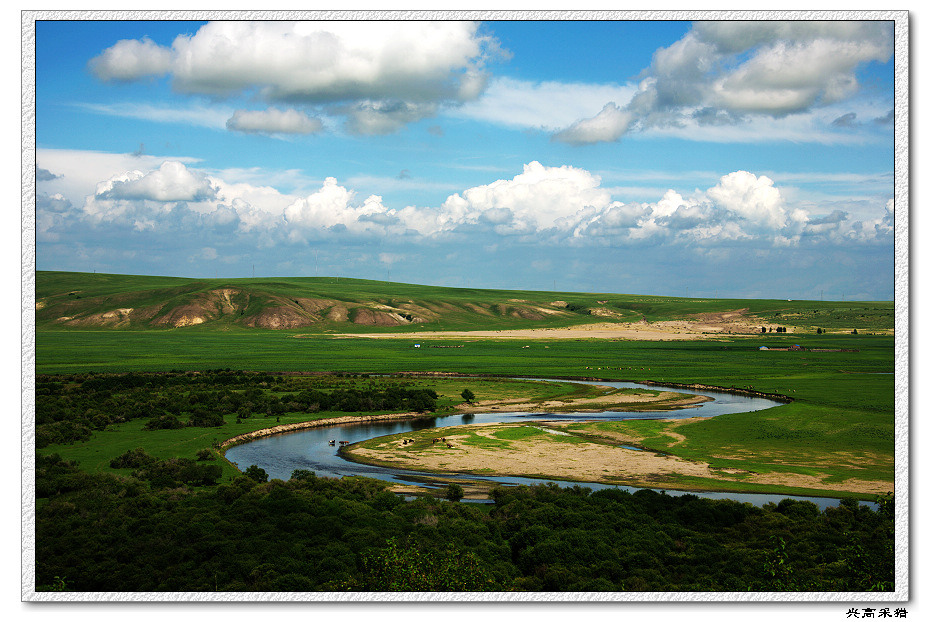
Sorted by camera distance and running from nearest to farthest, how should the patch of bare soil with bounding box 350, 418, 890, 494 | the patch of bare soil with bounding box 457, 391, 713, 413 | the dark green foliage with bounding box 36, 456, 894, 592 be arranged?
the dark green foliage with bounding box 36, 456, 894, 592, the patch of bare soil with bounding box 350, 418, 890, 494, the patch of bare soil with bounding box 457, 391, 713, 413

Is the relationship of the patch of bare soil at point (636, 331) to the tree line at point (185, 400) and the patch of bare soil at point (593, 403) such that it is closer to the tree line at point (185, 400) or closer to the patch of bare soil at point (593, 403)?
the patch of bare soil at point (593, 403)

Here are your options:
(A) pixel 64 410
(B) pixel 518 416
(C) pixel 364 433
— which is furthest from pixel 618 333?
(A) pixel 64 410

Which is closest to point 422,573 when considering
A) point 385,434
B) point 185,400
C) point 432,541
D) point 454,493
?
point 432,541

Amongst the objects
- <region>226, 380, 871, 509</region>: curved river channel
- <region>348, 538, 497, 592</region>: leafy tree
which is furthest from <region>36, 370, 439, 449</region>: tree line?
<region>348, 538, 497, 592</region>: leafy tree

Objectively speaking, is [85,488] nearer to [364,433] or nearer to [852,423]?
[364,433]

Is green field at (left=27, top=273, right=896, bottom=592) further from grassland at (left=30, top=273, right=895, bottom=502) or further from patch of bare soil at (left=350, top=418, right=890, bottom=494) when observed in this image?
patch of bare soil at (left=350, top=418, right=890, bottom=494)

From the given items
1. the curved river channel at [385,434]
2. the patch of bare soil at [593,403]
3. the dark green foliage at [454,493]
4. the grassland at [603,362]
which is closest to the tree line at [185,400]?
the grassland at [603,362]
